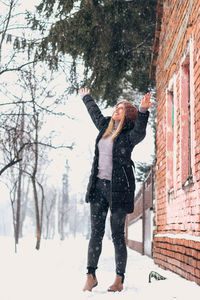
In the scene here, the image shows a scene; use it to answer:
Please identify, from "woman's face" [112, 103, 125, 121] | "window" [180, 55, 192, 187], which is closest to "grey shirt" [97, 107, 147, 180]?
"woman's face" [112, 103, 125, 121]

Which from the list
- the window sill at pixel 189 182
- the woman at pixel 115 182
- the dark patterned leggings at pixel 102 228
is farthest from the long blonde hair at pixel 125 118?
the window sill at pixel 189 182

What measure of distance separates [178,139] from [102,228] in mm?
2436

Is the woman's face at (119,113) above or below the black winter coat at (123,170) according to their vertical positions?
above

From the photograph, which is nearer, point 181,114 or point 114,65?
point 181,114

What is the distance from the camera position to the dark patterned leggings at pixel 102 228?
13.5ft

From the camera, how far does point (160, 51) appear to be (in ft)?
28.5

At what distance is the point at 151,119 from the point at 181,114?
42.8 feet

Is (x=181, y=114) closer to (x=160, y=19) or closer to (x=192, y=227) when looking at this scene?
→ (x=192, y=227)

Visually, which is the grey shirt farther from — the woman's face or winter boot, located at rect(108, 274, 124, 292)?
winter boot, located at rect(108, 274, 124, 292)

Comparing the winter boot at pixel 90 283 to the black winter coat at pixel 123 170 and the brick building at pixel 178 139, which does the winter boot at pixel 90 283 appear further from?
the brick building at pixel 178 139

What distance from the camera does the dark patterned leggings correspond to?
412 cm

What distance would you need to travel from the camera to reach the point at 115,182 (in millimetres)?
4094

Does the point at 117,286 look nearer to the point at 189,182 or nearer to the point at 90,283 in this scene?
the point at 90,283

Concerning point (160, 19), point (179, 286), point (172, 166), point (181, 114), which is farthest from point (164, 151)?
point (179, 286)
